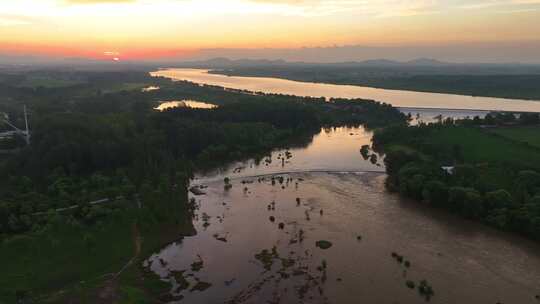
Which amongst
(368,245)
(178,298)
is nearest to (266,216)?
(368,245)

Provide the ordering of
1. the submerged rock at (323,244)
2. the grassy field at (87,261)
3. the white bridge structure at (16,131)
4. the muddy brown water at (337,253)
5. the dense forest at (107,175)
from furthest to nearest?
1. the white bridge structure at (16,131)
2. the submerged rock at (323,244)
3. the dense forest at (107,175)
4. the muddy brown water at (337,253)
5. the grassy field at (87,261)

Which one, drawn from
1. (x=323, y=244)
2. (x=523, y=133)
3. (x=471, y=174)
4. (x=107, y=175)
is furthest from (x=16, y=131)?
(x=523, y=133)

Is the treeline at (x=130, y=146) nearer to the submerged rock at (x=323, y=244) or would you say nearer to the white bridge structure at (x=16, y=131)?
the white bridge structure at (x=16, y=131)

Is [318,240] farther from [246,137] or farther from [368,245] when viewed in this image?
[246,137]

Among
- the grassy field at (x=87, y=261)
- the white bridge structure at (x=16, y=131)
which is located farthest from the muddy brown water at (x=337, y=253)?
the white bridge structure at (x=16, y=131)

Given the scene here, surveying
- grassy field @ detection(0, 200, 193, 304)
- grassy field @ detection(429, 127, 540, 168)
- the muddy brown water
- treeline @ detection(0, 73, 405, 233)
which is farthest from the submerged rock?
grassy field @ detection(429, 127, 540, 168)

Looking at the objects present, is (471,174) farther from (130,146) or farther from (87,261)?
(130,146)

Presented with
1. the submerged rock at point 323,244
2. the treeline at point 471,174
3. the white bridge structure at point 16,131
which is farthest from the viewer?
the white bridge structure at point 16,131
